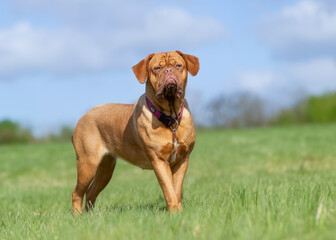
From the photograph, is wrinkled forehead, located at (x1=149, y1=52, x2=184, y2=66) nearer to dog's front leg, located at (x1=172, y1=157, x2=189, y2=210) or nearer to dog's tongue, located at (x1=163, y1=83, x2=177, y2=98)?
dog's tongue, located at (x1=163, y1=83, x2=177, y2=98)

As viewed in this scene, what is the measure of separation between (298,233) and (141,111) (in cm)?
287

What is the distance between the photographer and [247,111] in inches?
1997

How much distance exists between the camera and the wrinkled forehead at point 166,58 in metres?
5.24

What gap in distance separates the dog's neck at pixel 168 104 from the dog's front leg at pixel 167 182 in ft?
1.87

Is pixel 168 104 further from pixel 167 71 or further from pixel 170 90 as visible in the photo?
pixel 167 71

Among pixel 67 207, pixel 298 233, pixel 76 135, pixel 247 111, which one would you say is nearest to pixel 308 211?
pixel 298 233

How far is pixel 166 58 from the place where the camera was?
5.27 meters

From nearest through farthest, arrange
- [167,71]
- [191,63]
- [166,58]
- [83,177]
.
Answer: [167,71], [166,58], [191,63], [83,177]

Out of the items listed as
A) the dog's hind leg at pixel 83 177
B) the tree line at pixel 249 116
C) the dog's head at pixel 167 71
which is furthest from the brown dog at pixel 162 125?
the tree line at pixel 249 116

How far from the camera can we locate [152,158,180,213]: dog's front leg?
4.97 metres

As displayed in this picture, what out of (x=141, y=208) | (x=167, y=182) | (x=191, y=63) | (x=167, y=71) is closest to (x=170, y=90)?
(x=167, y=71)

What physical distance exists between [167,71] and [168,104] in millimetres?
482

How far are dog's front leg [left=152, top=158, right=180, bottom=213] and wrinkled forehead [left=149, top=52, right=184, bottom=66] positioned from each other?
1.12 metres

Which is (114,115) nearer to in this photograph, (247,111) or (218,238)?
(218,238)
